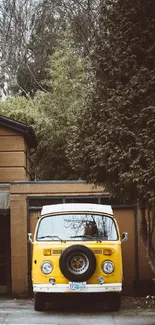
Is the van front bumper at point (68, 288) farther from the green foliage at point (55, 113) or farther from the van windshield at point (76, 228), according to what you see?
the green foliage at point (55, 113)

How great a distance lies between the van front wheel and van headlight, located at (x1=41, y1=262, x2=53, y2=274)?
0.52 metres

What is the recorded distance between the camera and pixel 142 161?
31.7 feet

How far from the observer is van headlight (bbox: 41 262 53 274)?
38.7ft

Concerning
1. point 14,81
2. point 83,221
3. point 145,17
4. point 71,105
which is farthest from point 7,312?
point 14,81

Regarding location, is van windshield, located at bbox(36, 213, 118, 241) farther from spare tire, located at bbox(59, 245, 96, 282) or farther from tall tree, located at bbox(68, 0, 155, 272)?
tall tree, located at bbox(68, 0, 155, 272)

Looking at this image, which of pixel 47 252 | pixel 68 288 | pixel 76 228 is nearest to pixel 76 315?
pixel 68 288

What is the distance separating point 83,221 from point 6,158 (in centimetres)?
674

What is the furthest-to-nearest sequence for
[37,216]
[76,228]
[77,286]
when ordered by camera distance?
[37,216], [76,228], [77,286]

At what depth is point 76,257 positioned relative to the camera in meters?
11.6

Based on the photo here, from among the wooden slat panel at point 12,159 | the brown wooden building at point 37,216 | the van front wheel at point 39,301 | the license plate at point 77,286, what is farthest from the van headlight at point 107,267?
the wooden slat panel at point 12,159

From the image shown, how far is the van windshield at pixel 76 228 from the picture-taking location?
40.7ft

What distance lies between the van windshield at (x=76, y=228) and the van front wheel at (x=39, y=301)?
46.1 inches

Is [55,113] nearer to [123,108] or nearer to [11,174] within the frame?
[11,174]

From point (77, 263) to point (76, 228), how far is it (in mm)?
1112
